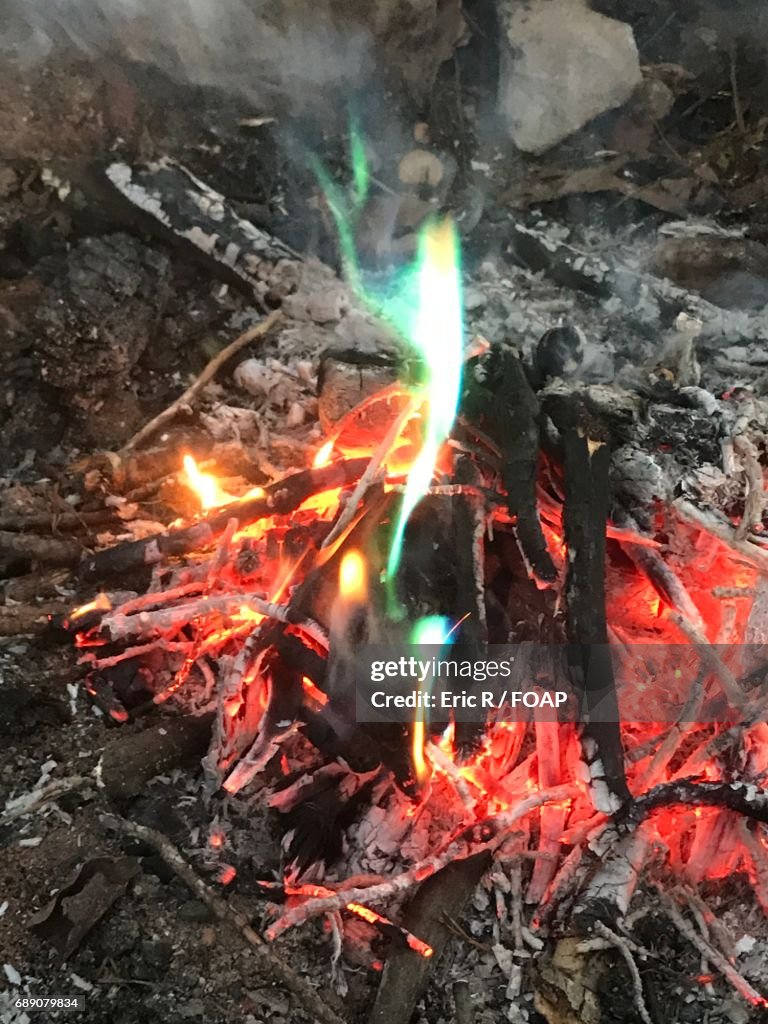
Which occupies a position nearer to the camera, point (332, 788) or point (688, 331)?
point (332, 788)

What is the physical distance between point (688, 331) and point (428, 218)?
4.82ft

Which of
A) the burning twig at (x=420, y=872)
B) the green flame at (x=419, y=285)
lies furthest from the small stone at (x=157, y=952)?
the green flame at (x=419, y=285)

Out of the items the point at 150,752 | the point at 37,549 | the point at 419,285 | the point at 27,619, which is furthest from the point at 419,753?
the point at 419,285

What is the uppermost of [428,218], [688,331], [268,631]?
[428,218]

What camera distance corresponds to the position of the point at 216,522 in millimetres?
2648

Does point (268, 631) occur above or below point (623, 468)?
below

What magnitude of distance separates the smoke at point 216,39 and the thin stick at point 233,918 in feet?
10.5

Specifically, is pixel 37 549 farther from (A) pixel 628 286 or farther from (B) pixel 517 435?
(A) pixel 628 286

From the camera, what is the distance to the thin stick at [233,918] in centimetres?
178

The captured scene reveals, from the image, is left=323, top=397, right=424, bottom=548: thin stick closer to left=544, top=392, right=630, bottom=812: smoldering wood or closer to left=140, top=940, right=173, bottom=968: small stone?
left=544, top=392, right=630, bottom=812: smoldering wood

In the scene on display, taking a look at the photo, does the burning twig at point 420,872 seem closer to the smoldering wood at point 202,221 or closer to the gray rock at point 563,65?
the smoldering wood at point 202,221

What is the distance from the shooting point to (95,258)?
11.0 ft

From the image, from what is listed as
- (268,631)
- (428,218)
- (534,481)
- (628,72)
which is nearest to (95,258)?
(428,218)

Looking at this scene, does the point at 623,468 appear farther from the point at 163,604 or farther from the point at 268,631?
the point at 163,604
